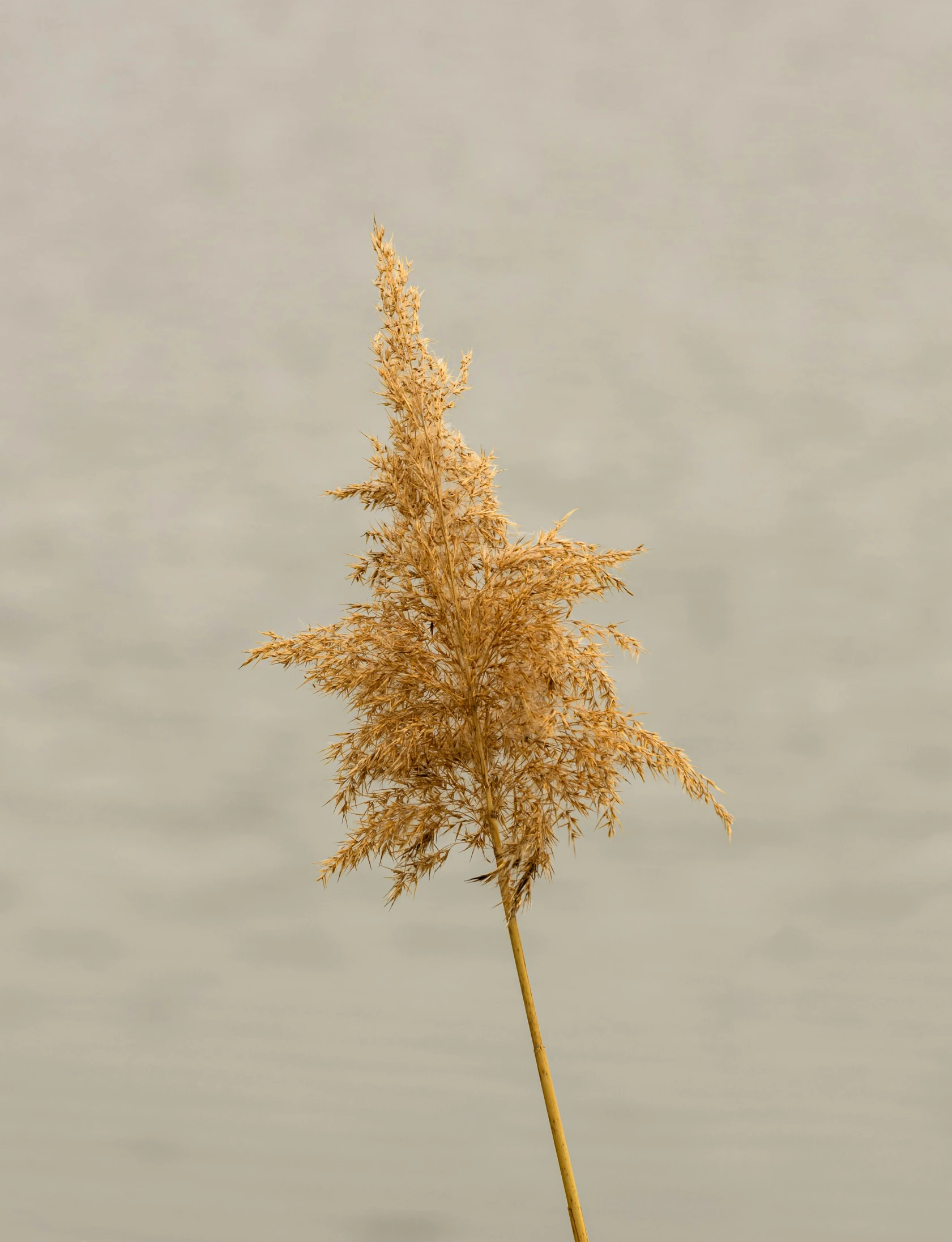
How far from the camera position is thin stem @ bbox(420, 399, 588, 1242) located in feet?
31.5

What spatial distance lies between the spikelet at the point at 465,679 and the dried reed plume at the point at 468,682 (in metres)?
0.01

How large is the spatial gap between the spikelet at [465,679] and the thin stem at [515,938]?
0.06 feet

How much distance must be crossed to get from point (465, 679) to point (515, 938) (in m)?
1.97

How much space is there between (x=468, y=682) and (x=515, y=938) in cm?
194

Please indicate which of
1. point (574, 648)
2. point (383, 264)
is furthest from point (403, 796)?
point (383, 264)

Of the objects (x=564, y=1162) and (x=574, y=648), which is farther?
(x=574, y=648)

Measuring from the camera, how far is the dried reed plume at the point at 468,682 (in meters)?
10.1

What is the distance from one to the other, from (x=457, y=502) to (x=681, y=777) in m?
2.79

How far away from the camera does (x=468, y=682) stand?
1015cm

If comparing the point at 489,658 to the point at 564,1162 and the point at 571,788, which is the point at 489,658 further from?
the point at 564,1162

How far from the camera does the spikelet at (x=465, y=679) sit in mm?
10102

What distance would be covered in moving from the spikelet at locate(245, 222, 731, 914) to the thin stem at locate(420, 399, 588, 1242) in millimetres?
19

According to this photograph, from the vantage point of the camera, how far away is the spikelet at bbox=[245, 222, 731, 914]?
10.1 metres

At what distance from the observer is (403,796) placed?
1030cm
